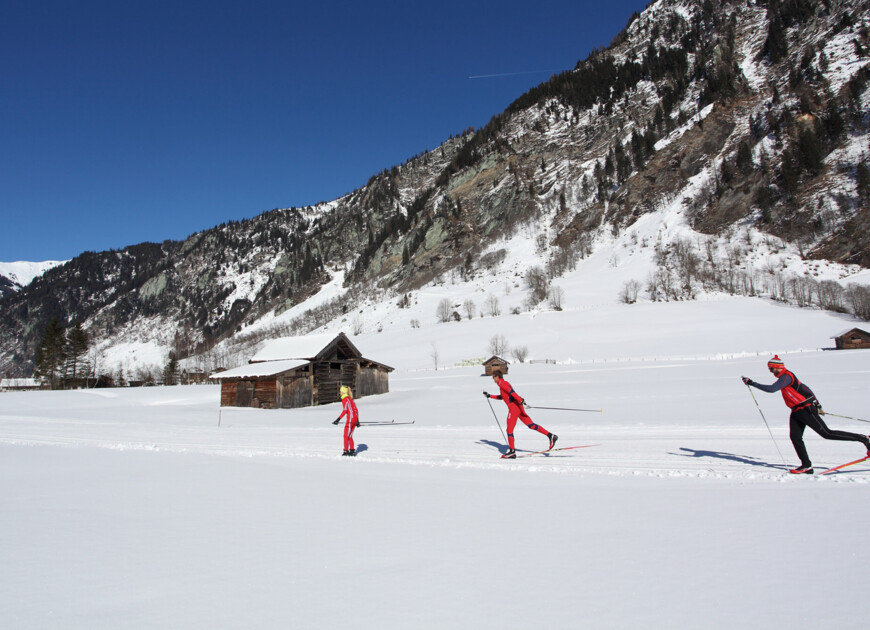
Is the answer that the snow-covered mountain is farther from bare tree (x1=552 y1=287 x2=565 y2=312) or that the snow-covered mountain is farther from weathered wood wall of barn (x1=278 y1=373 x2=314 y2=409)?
weathered wood wall of barn (x1=278 y1=373 x2=314 y2=409)

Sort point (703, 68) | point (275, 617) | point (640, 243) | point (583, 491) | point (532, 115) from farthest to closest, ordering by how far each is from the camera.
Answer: point (532, 115) → point (703, 68) → point (640, 243) → point (583, 491) → point (275, 617)

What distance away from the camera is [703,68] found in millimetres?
105062

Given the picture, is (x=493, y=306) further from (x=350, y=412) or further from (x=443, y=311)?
(x=350, y=412)

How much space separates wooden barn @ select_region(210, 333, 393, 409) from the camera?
2831cm

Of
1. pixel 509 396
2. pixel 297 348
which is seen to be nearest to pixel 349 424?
pixel 509 396

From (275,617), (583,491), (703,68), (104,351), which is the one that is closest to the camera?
(275,617)

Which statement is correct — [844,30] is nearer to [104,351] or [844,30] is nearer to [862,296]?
[862,296]

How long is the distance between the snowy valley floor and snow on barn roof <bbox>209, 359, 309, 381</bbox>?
1773 cm

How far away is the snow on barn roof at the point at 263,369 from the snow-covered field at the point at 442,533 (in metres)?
15.2

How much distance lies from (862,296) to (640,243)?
33.4 m

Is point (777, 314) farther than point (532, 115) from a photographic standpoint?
No

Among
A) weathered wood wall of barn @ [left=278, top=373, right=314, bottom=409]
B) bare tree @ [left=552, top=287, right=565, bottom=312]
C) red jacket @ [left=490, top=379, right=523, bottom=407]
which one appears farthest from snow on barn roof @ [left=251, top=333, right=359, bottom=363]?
bare tree @ [left=552, top=287, right=565, bottom=312]

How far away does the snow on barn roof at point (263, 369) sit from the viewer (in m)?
28.1

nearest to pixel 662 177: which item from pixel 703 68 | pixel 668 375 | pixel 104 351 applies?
pixel 703 68
